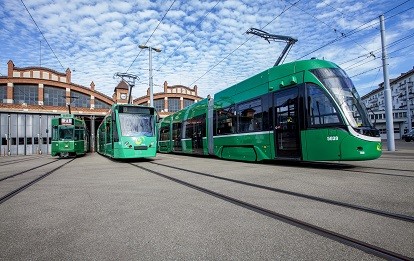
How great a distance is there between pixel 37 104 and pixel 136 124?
35.7m

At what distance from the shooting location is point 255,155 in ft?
33.3

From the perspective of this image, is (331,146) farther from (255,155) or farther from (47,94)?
(47,94)

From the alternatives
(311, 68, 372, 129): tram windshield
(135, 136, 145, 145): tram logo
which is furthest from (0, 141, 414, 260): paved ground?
(135, 136, 145, 145): tram logo

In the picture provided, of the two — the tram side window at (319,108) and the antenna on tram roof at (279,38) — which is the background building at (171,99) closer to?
the antenna on tram roof at (279,38)

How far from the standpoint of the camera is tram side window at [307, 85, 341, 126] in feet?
24.6

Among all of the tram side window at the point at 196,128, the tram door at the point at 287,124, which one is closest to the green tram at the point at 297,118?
the tram door at the point at 287,124

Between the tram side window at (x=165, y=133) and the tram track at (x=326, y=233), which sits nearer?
the tram track at (x=326, y=233)

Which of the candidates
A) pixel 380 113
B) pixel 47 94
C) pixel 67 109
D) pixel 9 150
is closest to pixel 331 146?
pixel 9 150

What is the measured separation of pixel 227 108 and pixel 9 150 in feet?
115

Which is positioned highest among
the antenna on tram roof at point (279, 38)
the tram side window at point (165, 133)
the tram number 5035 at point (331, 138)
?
the antenna on tram roof at point (279, 38)

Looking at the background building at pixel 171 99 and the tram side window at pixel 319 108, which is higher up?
the background building at pixel 171 99

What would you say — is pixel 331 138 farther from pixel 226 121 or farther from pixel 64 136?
pixel 64 136

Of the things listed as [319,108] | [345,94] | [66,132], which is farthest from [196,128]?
[66,132]

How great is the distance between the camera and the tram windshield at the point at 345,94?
737 centimetres
